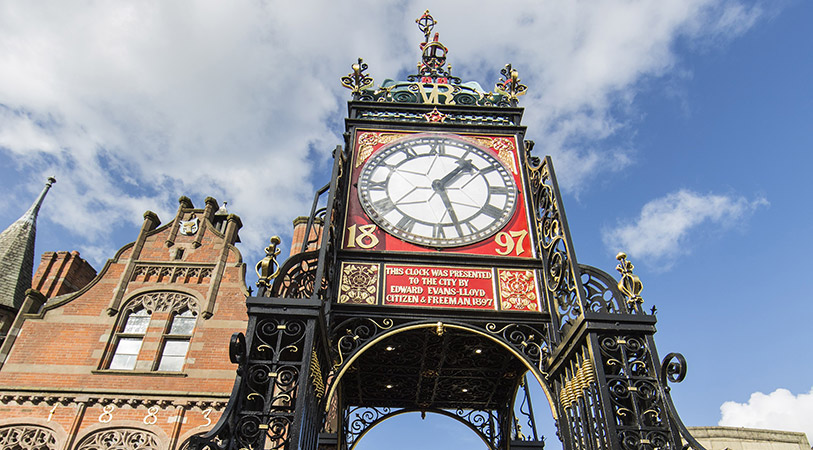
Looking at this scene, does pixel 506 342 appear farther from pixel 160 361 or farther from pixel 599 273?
pixel 160 361

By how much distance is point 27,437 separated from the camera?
425 inches

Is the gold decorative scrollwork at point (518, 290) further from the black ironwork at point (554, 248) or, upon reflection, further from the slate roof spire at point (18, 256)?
the slate roof spire at point (18, 256)

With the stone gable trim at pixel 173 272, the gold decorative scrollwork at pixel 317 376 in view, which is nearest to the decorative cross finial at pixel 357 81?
the gold decorative scrollwork at pixel 317 376

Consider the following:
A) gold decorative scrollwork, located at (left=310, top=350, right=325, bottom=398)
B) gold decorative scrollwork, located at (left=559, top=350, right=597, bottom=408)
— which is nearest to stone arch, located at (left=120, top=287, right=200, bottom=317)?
gold decorative scrollwork, located at (left=310, top=350, right=325, bottom=398)

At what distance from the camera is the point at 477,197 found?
773 centimetres

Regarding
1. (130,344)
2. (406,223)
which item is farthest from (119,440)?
(406,223)

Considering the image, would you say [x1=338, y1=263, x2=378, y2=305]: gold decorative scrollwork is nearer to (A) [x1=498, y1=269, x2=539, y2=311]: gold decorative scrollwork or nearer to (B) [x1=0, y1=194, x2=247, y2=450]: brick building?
(A) [x1=498, y1=269, x2=539, y2=311]: gold decorative scrollwork

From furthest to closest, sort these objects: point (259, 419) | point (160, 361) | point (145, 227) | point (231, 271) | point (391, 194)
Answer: point (145, 227)
point (231, 271)
point (160, 361)
point (391, 194)
point (259, 419)

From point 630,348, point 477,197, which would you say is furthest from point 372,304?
point 630,348

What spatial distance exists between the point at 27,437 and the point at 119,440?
1802mm

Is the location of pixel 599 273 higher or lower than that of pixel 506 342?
higher

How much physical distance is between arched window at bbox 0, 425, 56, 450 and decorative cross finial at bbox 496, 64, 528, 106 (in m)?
10.7

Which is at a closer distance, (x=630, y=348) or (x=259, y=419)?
(x=259, y=419)

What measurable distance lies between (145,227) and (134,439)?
5948 millimetres
